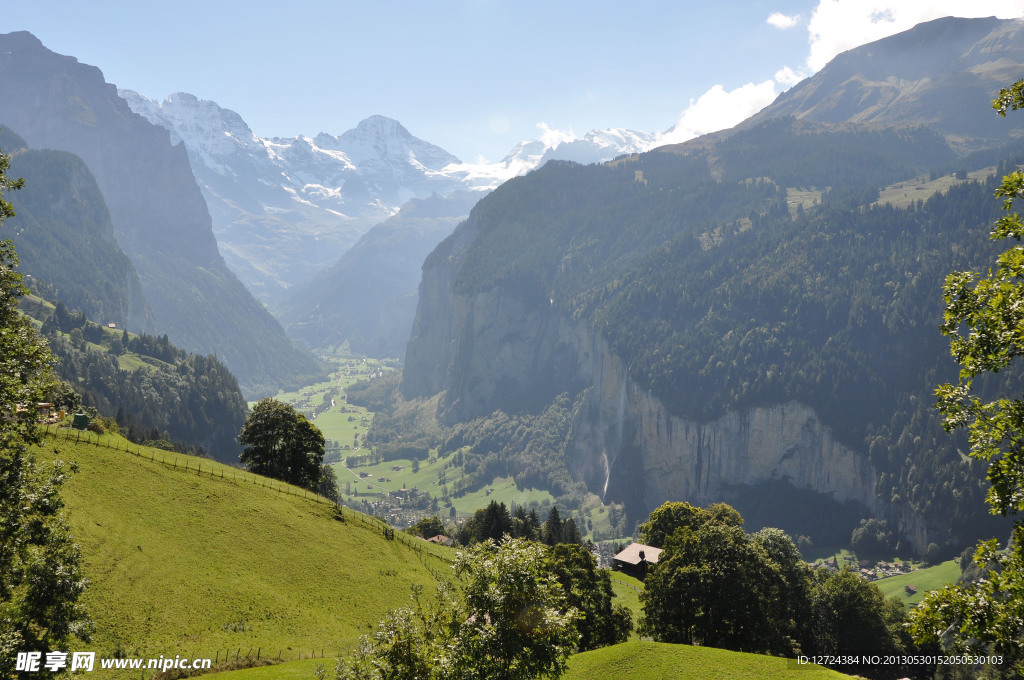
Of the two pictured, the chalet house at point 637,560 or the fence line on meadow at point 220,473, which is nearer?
the fence line on meadow at point 220,473

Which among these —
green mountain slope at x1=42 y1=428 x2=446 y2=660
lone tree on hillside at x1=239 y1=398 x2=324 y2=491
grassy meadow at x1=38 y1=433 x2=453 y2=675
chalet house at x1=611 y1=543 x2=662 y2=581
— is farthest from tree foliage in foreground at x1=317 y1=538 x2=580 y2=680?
chalet house at x1=611 y1=543 x2=662 y2=581

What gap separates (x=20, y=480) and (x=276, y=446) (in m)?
70.0

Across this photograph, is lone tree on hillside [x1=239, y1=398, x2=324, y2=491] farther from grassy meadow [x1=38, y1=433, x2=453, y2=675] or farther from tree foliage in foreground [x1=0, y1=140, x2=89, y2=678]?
tree foliage in foreground [x1=0, y1=140, x2=89, y2=678]

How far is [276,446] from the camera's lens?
293 ft

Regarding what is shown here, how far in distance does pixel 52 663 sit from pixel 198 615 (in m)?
13.9

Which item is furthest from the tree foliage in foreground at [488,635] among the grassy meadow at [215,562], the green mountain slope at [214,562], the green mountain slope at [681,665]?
the green mountain slope at [214,562]

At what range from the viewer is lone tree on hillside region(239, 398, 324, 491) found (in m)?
89.2

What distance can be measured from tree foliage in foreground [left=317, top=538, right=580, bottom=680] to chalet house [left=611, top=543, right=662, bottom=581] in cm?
7835

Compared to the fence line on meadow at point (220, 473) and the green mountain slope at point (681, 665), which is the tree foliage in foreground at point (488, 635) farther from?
the fence line on meadow at point (220, 473)

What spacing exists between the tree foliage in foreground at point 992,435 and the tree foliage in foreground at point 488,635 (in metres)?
14.6

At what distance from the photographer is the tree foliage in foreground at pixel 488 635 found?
79.7 ft

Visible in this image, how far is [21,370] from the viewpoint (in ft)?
73.8

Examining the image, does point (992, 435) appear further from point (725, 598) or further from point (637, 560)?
point (637, 560)

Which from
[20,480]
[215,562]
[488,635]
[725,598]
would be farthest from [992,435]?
[215,562]
